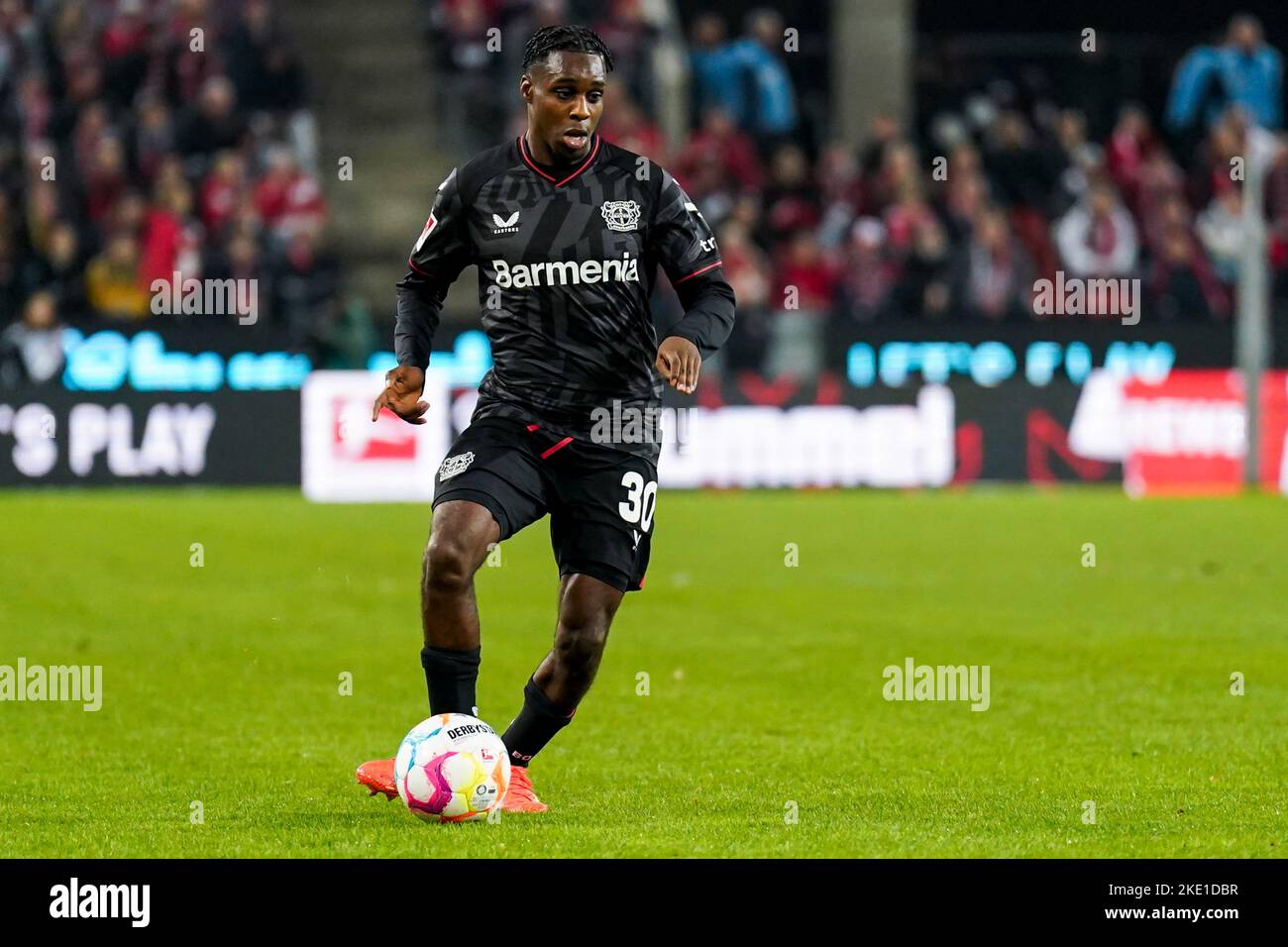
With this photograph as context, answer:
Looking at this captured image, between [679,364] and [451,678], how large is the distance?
1.13m

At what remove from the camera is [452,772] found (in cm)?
664

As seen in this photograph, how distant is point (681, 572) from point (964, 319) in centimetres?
813

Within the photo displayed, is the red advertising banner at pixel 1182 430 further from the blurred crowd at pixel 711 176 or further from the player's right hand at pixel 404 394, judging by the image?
the player's right hand at pixel 404 394

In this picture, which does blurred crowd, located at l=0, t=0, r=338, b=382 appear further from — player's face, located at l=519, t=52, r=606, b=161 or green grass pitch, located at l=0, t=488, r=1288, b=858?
player's face, located at l=519, t=52, r=606, b=161

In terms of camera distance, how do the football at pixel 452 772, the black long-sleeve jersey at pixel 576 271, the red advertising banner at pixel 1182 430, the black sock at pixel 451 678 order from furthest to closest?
the red advertising banner at pixel 1182 430 < the black long-sleeve jersey at pixel 576 271 < the black sock at pixel 451 678 < the football at pixel 452 772

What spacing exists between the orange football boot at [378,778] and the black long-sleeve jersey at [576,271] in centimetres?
112

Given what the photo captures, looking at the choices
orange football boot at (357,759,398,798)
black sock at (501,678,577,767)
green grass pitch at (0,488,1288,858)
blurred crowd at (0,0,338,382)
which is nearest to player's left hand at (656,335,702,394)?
black sock at (501,678,577,767)

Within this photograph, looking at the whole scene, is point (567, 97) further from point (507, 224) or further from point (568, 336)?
point (568, 336)

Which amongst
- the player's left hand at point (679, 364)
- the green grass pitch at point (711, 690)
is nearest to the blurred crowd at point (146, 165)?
the green grass pitch at point (711, 690)

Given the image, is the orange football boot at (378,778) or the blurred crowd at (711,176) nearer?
the orange football boot at (378,778)

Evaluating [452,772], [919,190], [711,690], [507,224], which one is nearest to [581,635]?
[452,772]

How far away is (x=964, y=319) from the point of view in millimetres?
22203

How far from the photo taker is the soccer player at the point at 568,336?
7.05m

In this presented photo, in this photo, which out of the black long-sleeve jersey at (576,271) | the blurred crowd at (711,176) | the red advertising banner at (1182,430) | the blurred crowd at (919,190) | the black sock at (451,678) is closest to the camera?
the black sock at (451,678)
